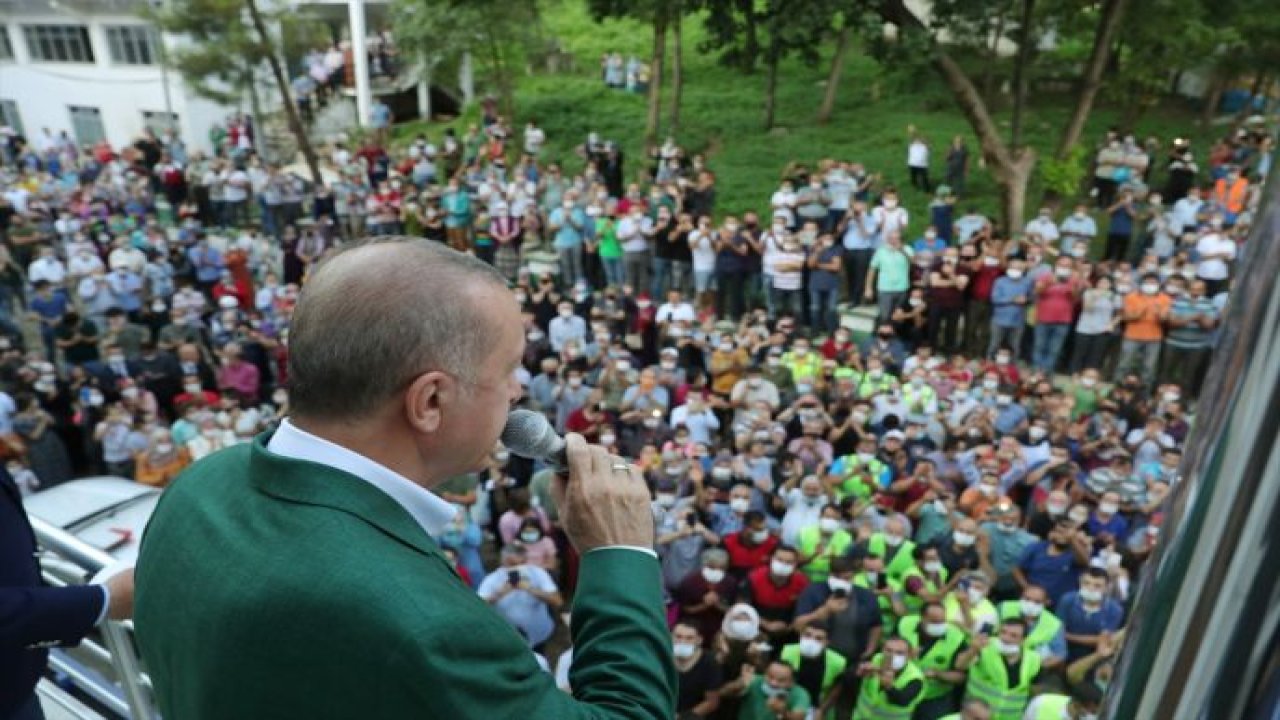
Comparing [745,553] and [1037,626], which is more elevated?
[1037,626]

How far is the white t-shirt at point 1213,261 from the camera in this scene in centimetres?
1105

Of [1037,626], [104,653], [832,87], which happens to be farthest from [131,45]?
[104,653]

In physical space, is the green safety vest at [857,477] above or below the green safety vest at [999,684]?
above

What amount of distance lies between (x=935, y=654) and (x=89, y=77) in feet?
93.5

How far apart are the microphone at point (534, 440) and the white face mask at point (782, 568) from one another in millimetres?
5955

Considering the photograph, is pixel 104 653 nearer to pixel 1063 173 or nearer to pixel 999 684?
pixel 999 684

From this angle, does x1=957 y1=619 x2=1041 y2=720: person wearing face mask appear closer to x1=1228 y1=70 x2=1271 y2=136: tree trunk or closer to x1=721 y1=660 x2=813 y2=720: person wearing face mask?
x1=721 y1=660 x2=813 y2=720: person wearing face mask

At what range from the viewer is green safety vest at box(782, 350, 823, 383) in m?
10.4

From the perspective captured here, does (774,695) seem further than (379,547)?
Yes

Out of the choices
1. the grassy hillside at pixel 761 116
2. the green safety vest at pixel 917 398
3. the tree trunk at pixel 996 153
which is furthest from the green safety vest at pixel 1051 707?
the grassy hillside at pixel 761 116

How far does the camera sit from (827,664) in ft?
21.5

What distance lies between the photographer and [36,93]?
93.9 feet

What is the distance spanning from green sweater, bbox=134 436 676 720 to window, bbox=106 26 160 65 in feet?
94.6

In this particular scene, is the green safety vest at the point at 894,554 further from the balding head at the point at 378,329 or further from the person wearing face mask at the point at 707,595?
the balding head at the point at 378,329
